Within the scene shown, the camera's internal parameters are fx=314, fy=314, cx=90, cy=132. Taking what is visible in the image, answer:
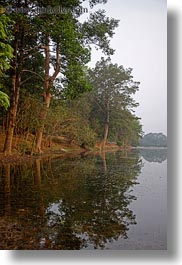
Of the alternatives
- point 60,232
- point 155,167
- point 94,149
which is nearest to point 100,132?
point 94,149

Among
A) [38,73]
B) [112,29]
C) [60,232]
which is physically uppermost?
[112,29]

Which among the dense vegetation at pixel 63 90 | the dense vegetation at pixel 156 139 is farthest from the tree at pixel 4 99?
the dense vegetation at pixel 156 139

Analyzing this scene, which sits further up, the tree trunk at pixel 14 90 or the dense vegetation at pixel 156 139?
the tree trunk at pixel 14 90

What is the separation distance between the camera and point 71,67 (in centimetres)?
333

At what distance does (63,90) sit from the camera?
130 inches

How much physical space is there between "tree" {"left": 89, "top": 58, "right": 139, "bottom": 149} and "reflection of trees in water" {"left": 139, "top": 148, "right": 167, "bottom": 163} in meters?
0.32

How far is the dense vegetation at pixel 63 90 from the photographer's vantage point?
3.22 meters

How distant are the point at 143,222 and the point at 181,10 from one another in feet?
6.22

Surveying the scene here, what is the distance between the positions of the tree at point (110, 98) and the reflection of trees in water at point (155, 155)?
319 mm

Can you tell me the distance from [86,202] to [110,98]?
111 cm

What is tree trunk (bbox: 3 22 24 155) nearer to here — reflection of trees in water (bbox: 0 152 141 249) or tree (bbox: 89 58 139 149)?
reflection of trees in water (bbox: 0 152 141 249)

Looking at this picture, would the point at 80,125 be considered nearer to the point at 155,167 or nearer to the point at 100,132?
the point at 100,132

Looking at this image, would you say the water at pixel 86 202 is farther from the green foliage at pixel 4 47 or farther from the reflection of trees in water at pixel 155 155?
the green foliage at pixel 4 47

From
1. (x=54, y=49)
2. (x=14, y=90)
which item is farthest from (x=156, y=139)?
(x=14, y=90)
